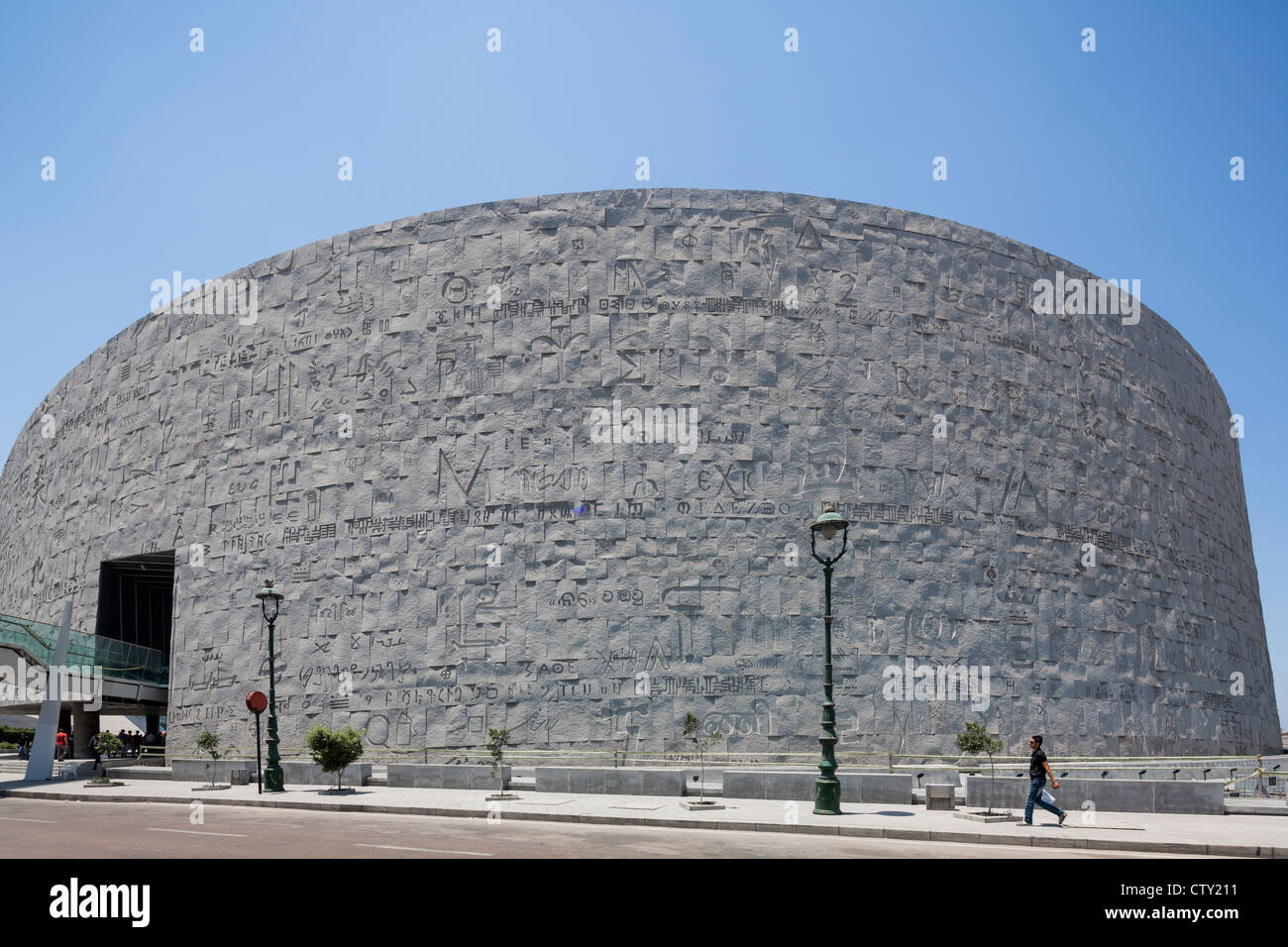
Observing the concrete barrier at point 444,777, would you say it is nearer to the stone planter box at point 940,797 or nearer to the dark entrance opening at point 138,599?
the stone planter box at point 940,797

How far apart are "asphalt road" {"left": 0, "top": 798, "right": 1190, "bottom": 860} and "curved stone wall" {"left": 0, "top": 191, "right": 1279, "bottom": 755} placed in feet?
33.7

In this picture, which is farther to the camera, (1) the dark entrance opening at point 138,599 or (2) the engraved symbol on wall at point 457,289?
(1) the dark entrance opening at point 138,599

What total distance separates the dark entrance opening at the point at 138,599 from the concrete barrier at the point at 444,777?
14005mm

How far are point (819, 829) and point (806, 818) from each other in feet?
3.39

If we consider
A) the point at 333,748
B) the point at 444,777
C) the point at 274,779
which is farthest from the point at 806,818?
the point at 274,779

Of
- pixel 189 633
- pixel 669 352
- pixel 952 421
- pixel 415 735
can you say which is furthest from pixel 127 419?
pixel 952 421

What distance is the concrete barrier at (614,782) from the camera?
18.8 m

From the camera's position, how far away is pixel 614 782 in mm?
19109

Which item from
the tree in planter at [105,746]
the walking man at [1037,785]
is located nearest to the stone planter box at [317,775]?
the tree in planter at [105,746]

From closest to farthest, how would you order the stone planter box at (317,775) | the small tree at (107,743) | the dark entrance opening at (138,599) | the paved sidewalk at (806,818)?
the paved sidewalk at (806,818), the stone planter box at (317,775), the small tree at (107,743), the dark entrance opening at (138,599)
